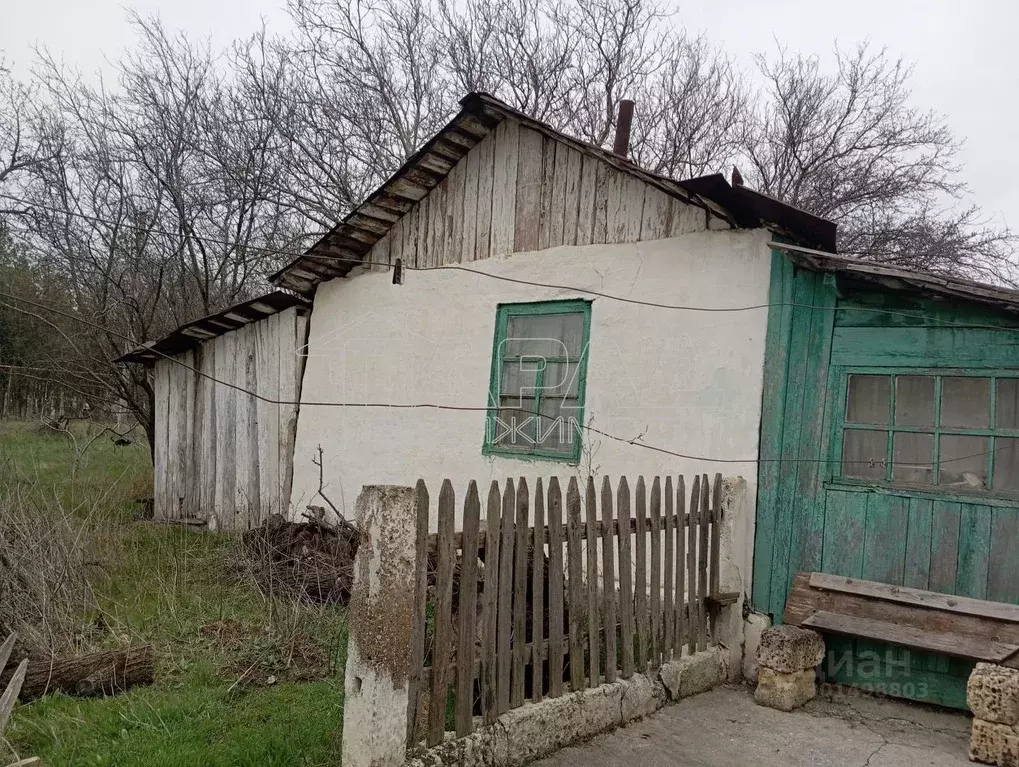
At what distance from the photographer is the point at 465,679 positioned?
3.53 meters

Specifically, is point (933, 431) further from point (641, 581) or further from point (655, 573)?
point (641, 581)

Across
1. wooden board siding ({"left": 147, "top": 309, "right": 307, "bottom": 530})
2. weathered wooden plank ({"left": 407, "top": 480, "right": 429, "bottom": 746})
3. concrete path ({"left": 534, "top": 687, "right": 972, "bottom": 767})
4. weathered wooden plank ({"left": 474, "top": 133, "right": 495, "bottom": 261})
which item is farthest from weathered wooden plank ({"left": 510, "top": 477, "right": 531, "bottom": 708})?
wooden board siding ({"left": 147, "top": 309, "right": 307, "bottom": 530})

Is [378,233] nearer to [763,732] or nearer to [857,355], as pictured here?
[857,355]

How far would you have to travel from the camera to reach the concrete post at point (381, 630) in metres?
3.21

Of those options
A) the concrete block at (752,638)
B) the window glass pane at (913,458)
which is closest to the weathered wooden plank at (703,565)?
the concrete block at (752,638)

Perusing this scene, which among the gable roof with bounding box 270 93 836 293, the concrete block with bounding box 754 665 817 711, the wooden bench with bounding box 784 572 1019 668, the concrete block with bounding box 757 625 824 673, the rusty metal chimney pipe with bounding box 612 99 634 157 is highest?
the rusty metal chimney pipe with bounding box 612 99 634 157

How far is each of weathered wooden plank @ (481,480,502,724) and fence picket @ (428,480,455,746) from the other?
0.24 meters

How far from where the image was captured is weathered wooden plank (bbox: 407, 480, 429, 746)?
330 centimetres

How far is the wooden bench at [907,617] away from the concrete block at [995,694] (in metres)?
0.14

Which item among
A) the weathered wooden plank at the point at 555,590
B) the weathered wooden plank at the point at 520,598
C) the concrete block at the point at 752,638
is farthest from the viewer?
the concrete block at the point at 752,638

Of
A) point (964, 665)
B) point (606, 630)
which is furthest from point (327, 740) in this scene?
point (964, 665)

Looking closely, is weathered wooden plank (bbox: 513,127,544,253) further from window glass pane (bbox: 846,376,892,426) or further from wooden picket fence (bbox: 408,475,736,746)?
window glass pane (bbox: 846,376,892,426)

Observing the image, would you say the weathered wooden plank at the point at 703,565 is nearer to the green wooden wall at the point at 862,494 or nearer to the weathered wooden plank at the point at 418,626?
→ the green wooden wall at the point at 862,494

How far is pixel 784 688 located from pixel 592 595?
1619 millimetres
